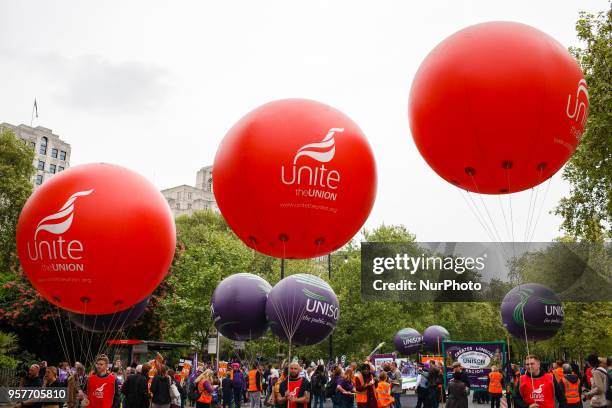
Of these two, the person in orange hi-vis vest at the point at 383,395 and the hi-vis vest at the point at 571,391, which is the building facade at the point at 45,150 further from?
the hi-vis vest at the point at 571,391

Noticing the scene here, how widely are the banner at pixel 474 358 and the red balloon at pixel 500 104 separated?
12.2m

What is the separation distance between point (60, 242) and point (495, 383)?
14.8 m

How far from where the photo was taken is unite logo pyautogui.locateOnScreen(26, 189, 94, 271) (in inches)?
367

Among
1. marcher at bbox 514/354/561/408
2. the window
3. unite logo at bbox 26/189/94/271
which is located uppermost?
the window

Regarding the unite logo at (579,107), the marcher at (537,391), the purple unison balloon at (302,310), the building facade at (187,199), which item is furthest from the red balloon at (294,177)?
the building facade at (187,199)

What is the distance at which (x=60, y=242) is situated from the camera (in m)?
9.34

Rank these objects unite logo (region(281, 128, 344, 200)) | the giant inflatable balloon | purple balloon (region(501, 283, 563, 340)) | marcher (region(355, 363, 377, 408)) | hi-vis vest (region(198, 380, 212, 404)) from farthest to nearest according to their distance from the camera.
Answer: purple balloon (region(501, 283, 563, 340))
the giant inflatable balloon
hi-vis vest (region(198, 380, 212, 404))
marcher (region(355, 363, 377, 408))
unite logo (region(281, 128, 344, 200))

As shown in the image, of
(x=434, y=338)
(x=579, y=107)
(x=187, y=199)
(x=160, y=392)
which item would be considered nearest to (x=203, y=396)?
(x=160, y=392)

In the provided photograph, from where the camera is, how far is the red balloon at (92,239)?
9.34 m

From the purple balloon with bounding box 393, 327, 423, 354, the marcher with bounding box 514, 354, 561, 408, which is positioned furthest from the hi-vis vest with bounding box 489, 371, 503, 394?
the purple balloon with bounding box 393, 327, 423, 354

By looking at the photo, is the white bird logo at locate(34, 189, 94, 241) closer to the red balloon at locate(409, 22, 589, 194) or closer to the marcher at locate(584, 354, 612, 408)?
the red balloon at locate(409, 22, 589, 194)

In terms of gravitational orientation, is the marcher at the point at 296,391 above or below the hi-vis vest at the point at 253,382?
above

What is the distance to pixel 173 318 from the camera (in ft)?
119

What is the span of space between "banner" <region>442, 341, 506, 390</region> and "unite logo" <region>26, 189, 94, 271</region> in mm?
13855
